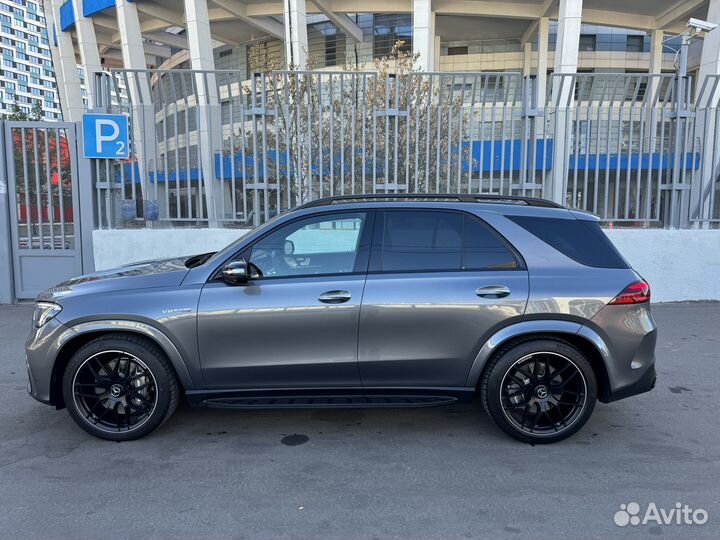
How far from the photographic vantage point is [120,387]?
12.5 feet

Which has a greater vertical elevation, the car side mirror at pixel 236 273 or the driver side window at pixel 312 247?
the driver side window at pixel 312 247

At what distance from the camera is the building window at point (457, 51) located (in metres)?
31.2

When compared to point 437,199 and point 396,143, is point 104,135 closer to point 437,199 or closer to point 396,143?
point 396,143

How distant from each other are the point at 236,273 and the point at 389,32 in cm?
2855

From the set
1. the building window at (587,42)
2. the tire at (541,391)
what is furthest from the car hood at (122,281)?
the building window at (587,42)

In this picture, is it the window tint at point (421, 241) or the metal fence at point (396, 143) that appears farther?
the metal fence at point (396, 143)

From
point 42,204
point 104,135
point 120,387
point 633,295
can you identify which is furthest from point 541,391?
point 42,204

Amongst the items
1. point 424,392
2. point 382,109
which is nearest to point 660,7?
point 382,109

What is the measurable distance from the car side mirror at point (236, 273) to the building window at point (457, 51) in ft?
101

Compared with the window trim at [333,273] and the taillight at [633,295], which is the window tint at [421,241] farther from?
the taillight at [633,295]

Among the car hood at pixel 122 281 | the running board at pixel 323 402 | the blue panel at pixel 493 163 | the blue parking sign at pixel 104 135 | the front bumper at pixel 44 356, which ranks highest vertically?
the blue parking sign at pixel 104 135

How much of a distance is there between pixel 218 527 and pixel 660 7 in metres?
29.5

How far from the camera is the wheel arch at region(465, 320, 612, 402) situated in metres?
3.72

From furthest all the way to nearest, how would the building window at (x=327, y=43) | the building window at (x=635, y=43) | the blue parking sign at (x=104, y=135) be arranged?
1. the building window at (x=635, y=43)
2. the building window at (x=327, y=43)
3. the blue parking sign at (x=104, y=135)
